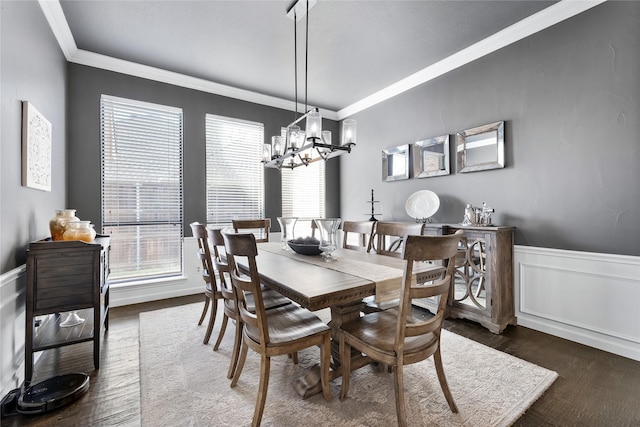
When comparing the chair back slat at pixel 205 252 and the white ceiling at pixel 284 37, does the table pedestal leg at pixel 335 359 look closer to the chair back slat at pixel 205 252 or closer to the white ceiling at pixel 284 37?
the chair back slat at pixel 205 252

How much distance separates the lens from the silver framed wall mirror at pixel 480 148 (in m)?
2.89

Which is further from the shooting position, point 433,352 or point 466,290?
point 466,290

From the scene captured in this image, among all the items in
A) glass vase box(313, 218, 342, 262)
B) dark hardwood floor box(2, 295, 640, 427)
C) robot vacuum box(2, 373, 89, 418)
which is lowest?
dark hardwood floor box(2, 295, 640, 427)

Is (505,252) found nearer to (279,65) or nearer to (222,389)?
(222,389)

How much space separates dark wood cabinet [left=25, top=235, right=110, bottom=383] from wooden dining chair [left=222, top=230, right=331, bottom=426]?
1176 mm

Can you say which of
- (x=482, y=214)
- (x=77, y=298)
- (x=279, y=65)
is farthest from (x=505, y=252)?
(x=77, y=298)

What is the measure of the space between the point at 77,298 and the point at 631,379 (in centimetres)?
383

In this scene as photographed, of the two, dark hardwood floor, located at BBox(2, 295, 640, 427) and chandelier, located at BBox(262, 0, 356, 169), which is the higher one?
chandelier, located at BBox(262, 0, 356, 169)

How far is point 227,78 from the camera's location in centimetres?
383

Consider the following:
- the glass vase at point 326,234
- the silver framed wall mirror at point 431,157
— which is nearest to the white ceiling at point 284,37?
the silver framed wall mirror at point 431,157

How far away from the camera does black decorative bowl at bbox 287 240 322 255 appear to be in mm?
2248

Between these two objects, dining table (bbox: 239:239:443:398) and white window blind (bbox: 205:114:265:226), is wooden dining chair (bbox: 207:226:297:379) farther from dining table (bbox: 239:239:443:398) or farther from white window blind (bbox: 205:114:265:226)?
white window blind (bbox: 205:114:265:226)

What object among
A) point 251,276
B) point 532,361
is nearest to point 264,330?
point 251,276

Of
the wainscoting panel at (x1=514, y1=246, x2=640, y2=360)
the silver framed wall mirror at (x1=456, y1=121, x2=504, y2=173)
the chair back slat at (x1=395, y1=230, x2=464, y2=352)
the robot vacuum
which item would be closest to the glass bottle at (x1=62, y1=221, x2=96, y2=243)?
the robot vacuum
